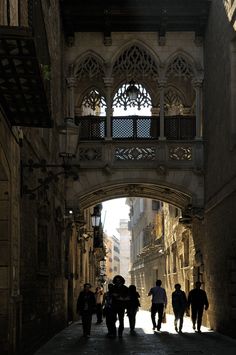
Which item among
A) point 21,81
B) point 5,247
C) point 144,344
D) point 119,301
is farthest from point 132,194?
point 21,81

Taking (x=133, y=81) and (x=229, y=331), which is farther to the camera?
(x=133, y=81)

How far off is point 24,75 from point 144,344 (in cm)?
863

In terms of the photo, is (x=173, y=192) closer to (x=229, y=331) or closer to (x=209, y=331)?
(x=209, y=331)

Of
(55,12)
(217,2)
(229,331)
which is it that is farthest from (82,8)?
(229,331)

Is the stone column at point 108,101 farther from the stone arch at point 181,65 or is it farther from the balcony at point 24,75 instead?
the balcony at point 24,75

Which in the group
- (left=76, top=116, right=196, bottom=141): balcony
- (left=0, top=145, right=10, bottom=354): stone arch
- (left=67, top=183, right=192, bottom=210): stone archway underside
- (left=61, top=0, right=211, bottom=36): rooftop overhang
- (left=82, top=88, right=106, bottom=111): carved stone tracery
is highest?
(left=61, top=0, right=211, bottom=36): rooftop overhang

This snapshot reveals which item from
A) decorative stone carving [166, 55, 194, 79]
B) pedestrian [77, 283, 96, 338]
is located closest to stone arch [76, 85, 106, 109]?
decorative stone carving [166, 55, 194, 79]

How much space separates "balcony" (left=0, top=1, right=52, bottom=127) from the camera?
720cm

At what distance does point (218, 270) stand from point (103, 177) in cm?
472

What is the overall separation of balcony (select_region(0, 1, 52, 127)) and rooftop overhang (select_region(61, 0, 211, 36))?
10.1 m

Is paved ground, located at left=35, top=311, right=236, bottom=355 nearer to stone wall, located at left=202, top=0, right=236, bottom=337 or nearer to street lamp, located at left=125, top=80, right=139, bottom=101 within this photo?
stone wall, located at left=202, top=0, right=236, bottom=337

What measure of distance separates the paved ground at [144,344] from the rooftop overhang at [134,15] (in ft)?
28.0

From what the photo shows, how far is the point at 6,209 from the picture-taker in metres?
10.8

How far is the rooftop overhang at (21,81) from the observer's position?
719 cm
